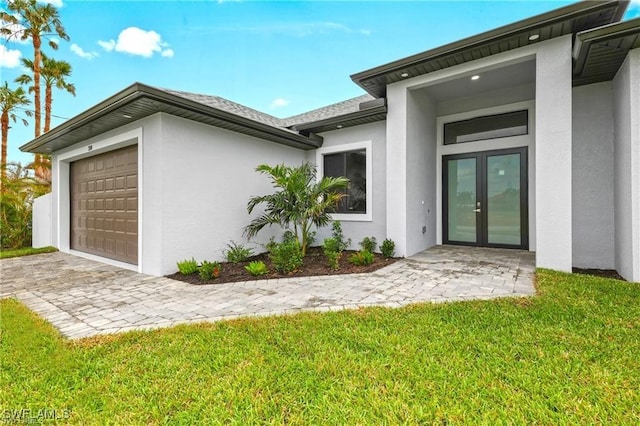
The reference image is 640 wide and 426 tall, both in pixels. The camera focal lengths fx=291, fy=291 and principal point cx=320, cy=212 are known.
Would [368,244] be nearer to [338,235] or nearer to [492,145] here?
[338,235]

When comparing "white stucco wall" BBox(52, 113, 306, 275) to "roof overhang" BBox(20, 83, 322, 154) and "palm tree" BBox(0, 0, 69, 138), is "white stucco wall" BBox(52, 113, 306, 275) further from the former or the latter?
"palm tree" BBox(0, 0, 69, 138)

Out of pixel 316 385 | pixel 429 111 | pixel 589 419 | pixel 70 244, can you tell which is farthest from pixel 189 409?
pixel 70 244

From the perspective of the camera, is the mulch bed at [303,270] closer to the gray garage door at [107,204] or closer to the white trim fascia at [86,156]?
the white trim fascia at [86,156]

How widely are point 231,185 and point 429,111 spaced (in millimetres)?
5703

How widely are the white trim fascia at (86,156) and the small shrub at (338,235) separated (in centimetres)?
455

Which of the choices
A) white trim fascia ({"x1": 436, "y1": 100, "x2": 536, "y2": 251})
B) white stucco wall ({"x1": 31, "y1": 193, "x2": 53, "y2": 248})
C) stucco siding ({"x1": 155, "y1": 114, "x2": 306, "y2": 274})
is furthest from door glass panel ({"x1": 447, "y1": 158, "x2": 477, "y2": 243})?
white stucco wall ({"x1": 31, "y1": 193, "x2": 53, "y2": 248})

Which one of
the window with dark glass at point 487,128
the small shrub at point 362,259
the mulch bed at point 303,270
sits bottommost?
the mulch bed at point 303,270

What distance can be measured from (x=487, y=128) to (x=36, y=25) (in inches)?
Answer: 715

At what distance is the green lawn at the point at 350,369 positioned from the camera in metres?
1.92

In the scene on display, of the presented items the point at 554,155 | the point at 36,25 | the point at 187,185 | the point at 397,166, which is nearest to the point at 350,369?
the point at 187,185

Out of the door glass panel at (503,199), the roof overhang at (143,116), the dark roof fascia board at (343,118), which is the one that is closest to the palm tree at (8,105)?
the roof overhang at (143,116)

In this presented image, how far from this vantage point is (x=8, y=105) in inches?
477

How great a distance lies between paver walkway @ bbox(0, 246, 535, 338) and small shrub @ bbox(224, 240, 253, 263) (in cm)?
150

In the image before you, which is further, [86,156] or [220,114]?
[86,156]
